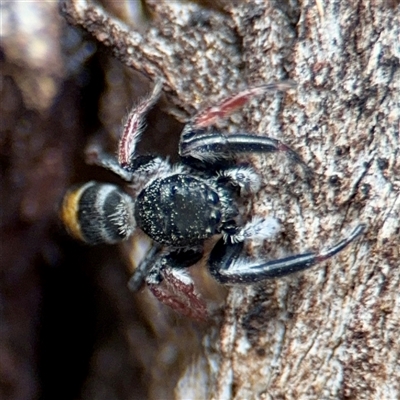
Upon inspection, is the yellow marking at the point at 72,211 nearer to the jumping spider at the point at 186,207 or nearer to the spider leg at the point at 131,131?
the jumping spider at the point at 186,207

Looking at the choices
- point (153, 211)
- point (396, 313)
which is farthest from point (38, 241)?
point (396, 313)

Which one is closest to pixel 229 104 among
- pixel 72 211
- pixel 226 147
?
pixel 226 147

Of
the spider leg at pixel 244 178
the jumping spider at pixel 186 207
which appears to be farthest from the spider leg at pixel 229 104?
the spider leg at pixel 244 178

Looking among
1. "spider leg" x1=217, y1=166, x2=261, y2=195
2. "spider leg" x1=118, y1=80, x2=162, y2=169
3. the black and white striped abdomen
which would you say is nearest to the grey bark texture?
"spider leg" x1=217, y1=166, x2=261, y2=195

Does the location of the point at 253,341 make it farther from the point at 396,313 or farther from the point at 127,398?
the point at 127,398

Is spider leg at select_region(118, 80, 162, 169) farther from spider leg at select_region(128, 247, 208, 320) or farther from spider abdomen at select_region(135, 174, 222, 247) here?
spider leg at select_region(128, 247, 208, 320)

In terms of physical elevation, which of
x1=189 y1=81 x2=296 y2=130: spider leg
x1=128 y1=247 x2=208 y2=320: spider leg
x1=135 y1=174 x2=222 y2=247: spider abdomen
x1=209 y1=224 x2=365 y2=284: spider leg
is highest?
x1=189 y1=81 x2=296 y2=130: spider leg
